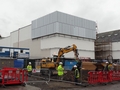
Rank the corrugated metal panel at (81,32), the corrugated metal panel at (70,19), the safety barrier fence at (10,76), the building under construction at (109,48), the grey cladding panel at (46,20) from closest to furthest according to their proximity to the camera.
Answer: the safety barrier fence at (10,76) < the corrugated metal panel at (70,19) < the grey cladding panel at (46,20) < the corrugated metal panel at (81,32) < the building under construction at (109,48)

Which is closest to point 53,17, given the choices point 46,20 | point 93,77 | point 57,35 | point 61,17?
point 61,17

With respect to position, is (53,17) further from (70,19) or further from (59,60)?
(59,60)

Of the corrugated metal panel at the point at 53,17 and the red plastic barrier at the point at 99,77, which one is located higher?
the corrugated metal panel at the point at 53,17

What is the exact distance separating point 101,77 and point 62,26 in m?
23.5

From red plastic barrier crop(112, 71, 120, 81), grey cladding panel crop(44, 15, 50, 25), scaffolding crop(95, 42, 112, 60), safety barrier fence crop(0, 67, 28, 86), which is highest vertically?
grey cladding panel crop(44, 15, 50, 25)

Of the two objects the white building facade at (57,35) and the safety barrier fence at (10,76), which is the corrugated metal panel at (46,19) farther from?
the safety barrier fence at (10,76)

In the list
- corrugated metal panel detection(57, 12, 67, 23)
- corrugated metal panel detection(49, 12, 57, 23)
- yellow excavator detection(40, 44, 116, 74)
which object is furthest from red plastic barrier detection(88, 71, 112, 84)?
corrugated metal panel detection(49, 12, 57, 23)

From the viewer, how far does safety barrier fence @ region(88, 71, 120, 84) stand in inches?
620

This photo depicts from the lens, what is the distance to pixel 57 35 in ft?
125

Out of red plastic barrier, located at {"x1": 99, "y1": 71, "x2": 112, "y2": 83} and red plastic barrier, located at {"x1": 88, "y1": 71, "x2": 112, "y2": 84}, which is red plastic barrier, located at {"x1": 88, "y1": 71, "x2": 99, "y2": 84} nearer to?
red plastic barrier, located at {"x1": 88, "y1": 71, "x2": 112, "y2": 84}

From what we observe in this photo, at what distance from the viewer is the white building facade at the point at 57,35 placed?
38.3 metres

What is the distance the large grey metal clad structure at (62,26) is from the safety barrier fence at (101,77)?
21.2m

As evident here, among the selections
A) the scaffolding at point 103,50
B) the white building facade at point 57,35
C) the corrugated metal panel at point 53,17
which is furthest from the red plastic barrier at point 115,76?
the scaffolding at point 103,50

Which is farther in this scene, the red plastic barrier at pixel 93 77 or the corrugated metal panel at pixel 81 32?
the corrugated metal panel at pixel 81 32
